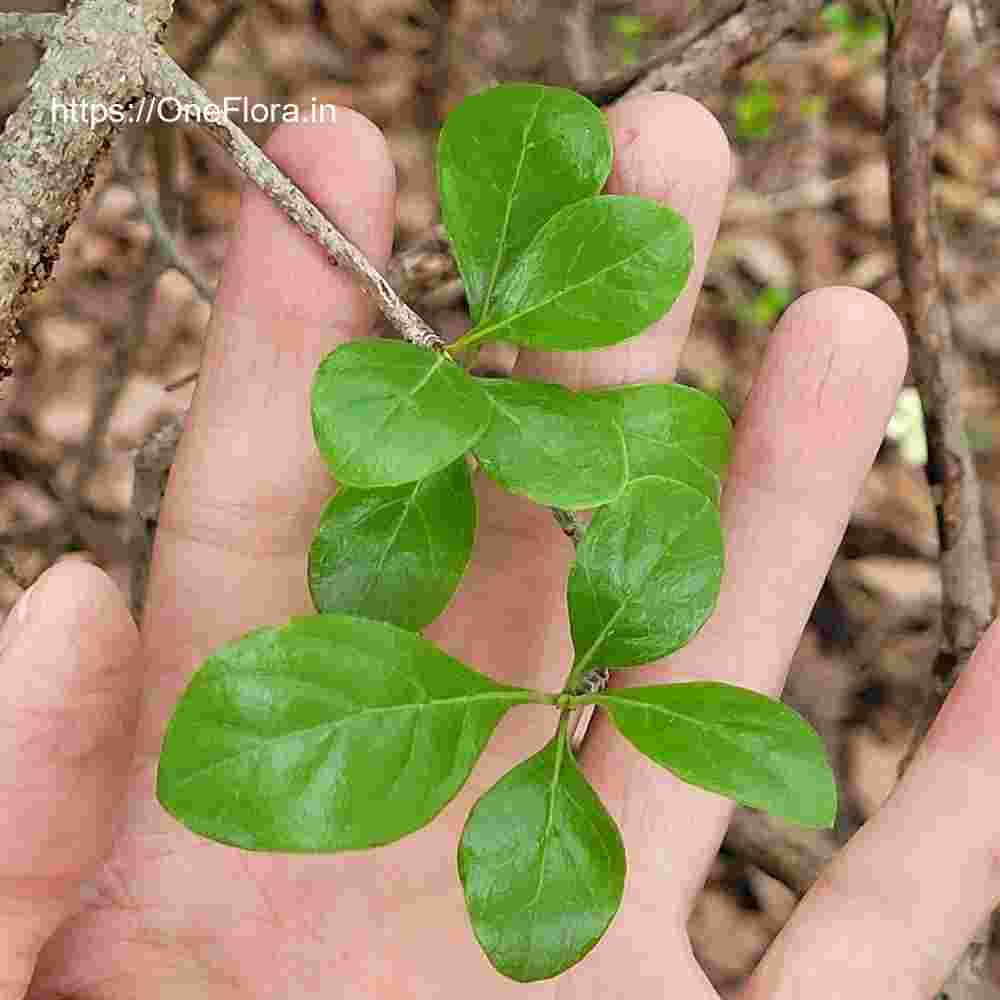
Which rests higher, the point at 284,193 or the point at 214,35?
the point at 284,193

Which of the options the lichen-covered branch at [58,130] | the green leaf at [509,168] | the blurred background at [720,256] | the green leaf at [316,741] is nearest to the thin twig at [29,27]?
the lichen-covered branch at [58,130]

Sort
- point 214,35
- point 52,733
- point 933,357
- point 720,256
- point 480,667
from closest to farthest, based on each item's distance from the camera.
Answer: point 52,733 → point 480,667 → point 933,357 → point 214,35 → point 720,256

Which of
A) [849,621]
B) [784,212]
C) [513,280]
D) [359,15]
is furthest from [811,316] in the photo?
[359,15]

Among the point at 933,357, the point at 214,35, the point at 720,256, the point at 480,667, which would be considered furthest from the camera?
the point at 720,256

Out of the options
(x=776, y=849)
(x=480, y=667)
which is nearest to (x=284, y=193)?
(x=480, y=667)

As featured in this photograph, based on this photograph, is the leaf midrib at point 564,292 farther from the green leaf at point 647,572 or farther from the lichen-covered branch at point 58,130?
the lichen-covered branch at point 58,130

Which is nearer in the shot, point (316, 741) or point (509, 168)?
point (316, 741)

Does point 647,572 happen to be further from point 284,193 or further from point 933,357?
point 933,357
